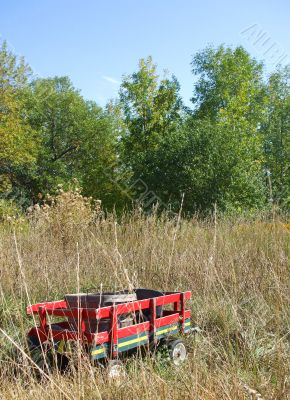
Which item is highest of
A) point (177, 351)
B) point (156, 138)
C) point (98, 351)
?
point (156, 138)

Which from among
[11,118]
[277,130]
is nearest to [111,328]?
[11,118]

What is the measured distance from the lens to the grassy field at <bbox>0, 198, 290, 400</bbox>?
280cm

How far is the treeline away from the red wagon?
14.9m

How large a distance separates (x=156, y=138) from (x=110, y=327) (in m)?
24.8

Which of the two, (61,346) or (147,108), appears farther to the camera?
(147,108)

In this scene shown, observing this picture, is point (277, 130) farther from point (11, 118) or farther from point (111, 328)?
point (111, 328)

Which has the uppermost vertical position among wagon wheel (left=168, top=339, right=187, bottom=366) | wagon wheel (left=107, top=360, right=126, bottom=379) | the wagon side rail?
the wagon side rail

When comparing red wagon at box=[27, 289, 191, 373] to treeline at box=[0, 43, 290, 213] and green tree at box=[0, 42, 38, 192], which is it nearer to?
treeline at box=[0, 43, 290, 213]

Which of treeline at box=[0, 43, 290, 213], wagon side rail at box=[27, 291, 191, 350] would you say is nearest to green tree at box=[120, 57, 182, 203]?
treeline at box=[0, 43, 290, 213]

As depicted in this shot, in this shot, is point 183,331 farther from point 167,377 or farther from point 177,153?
point 177,153

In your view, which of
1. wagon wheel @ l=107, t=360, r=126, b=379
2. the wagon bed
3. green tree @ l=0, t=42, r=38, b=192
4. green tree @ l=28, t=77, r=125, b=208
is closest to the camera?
wagon wheel @ l=107, t=360, r=126, b=379

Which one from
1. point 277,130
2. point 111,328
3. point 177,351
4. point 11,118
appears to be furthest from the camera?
point 277,130

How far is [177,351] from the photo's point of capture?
14.3 ft

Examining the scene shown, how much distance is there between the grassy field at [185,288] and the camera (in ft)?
9.20
